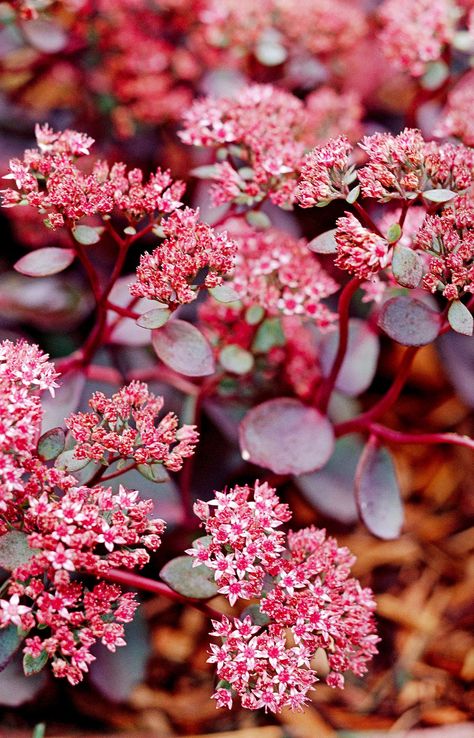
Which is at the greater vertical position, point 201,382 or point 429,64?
point 429,64

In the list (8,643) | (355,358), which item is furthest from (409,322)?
(8,643)

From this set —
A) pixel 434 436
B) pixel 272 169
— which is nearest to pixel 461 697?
pixel 434 436

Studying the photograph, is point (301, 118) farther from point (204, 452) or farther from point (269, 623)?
point (269, 623)

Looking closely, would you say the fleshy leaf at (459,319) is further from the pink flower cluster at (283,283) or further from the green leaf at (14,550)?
the green leaf at (14,550)

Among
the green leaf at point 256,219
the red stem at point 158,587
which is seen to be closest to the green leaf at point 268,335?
the green leaf at point 256,219

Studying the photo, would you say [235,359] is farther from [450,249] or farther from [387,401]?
[450,249]
